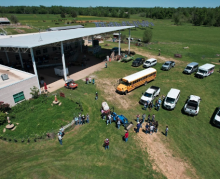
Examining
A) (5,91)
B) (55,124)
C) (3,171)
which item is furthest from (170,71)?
(3,171)

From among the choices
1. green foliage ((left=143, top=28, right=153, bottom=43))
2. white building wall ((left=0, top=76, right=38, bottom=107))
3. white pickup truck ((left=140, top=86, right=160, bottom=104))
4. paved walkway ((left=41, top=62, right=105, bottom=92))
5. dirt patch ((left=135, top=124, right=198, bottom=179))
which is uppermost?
green foliage ((left=143, top=28, right=153, bottom=43))

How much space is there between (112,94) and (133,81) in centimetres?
383

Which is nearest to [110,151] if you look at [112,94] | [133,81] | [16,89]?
[112,94]

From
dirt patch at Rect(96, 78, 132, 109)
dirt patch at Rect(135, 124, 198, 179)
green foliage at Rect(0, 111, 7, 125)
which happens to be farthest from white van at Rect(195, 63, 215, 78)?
green foliage at Rect(0, 111, 7, 125)

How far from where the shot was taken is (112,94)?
25.9m

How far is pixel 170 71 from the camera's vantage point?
1388 inches

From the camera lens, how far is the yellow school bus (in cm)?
2534

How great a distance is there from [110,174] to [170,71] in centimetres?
2742

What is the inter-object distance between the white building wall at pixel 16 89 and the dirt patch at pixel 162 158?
627 inches

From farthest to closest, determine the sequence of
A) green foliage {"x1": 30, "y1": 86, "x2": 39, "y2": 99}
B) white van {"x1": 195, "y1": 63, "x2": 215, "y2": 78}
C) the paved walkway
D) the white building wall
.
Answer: white van {"x1": 195, "y1": 63, "x2": 215, "y2": 78}
the paved walkway
green foliage {"x1": 30, "y1": 86, "x2": 39, "y2": 99}
the white building wall

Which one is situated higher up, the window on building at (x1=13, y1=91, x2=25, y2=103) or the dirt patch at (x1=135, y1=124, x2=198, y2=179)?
the window on building at (x1=13, y1=91, x2=25, y2=103)

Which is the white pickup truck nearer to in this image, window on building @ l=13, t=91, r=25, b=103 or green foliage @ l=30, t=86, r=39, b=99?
green foliage @ l=30, t=86, r=39, b=99

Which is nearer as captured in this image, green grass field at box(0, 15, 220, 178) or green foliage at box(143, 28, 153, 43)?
green grass field at box(0, 15, 220, 178)

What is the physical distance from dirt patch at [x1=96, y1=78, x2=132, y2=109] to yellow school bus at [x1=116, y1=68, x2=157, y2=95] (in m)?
1.01
